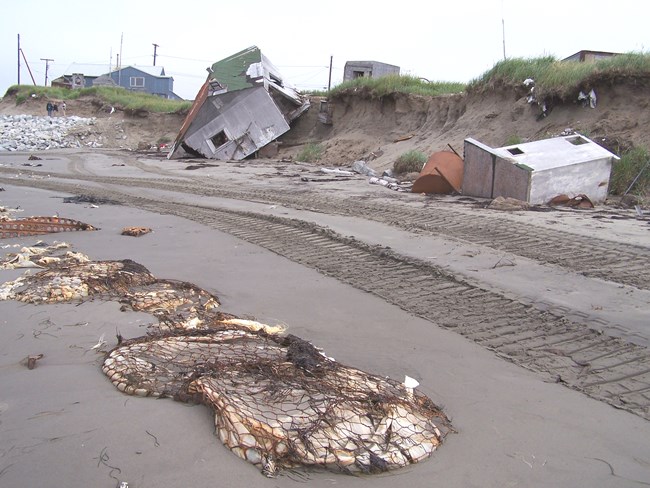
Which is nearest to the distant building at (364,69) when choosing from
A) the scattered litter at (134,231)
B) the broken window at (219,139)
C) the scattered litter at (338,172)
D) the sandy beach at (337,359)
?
the broken window at (219,139)

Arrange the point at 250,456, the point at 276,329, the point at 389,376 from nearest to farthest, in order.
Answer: the point at 250,456 < the point at 389,376 < the point at 276,329

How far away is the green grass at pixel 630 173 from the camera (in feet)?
32.7

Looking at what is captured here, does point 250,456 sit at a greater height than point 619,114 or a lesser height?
lesser

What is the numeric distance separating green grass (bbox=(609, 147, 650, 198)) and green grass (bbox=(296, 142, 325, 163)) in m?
12.1

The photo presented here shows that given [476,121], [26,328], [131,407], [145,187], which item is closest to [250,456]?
[131,407]

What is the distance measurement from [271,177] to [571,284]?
11156 mm

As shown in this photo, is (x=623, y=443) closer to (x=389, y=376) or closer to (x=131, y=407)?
(x=389, y=376)

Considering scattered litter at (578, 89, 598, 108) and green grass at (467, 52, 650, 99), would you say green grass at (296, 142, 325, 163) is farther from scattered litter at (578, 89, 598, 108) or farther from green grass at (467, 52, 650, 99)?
scattered litter at (578, 89, 598, 108)

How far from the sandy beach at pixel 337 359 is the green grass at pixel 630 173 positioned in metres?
3.32

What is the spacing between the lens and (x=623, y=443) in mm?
2803

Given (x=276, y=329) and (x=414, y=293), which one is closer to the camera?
(x=276, y=329)

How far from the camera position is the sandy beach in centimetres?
232

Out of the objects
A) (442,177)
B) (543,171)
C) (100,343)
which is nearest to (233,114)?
(442,177)

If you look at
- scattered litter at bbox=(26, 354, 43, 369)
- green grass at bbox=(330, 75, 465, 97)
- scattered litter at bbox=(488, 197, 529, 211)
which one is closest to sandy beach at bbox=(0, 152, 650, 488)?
scattered litter at bbox=(26, 354, 43, 369)
